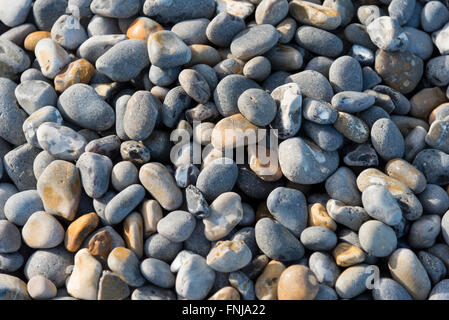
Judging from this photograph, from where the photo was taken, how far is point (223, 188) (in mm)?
1542

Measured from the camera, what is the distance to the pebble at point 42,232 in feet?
4.84

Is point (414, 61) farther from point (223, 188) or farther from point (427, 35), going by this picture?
point (223, 188)

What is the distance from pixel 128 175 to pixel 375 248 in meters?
0.85

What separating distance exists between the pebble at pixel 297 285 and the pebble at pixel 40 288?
2.33 ft

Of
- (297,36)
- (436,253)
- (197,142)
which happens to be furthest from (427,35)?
(197,142)

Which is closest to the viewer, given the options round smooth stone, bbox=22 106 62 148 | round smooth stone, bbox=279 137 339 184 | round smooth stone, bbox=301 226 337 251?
round smooth stone, bbox=301 226 337 251

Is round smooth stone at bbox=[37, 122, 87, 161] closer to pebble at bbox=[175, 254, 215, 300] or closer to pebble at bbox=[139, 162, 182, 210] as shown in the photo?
pebble at bbox=[139, 162, 182, 210]

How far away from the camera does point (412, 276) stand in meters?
1.39

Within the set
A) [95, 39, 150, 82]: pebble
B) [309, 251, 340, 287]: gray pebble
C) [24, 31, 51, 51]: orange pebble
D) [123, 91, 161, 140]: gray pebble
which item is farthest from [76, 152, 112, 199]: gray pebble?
[309, 251, 340, 287]: gray pebble

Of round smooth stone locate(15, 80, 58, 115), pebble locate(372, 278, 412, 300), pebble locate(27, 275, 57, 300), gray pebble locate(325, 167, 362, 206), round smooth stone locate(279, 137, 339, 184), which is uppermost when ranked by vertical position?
round smooth stone locate(15, 80, 58, 115)

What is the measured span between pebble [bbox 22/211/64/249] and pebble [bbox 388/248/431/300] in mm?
1094

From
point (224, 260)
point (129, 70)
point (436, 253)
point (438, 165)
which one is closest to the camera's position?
point (224, 260)

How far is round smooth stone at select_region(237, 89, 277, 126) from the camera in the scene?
1556 millimetres

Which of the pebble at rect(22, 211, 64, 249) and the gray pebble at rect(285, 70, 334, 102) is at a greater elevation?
the gray pebble at rect(285, 70, 334, 102)
